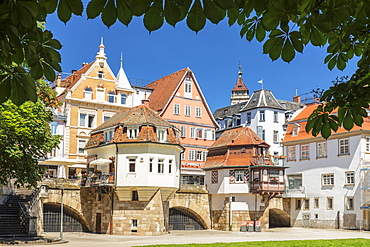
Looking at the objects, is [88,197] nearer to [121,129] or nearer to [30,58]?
[121,129]

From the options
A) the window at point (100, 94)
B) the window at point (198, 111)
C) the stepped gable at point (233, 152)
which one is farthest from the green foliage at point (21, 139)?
the window at point (198, 111)

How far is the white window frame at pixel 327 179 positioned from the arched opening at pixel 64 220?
22.0 meters

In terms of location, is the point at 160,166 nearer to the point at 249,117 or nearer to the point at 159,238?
the point at 159,238

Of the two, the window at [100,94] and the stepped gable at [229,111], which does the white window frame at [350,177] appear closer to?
the stepped gable at [229,111]

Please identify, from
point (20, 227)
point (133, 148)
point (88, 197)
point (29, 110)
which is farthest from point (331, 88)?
point (88, 197)

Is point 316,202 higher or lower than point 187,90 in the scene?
lower

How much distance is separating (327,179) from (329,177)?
31 centimetres

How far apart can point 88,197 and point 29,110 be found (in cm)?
1504

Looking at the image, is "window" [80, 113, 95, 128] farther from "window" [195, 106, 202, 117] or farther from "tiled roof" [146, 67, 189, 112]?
"window" [195, 106, 202, 117]

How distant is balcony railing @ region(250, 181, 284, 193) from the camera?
1679 inches

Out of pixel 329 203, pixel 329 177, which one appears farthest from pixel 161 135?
pixel 329 203

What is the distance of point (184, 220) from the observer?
45.0 meters

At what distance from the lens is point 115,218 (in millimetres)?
37219

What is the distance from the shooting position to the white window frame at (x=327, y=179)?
155 feet
